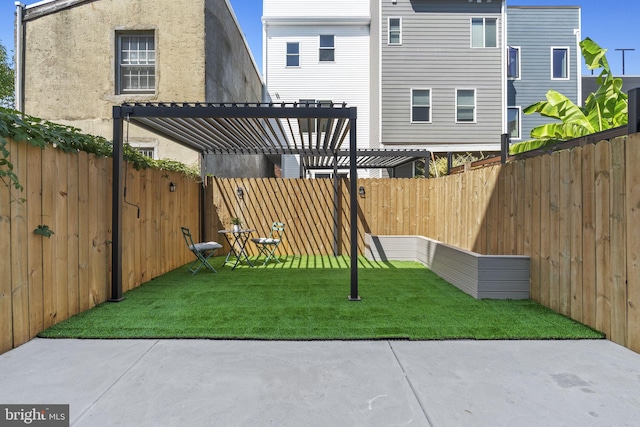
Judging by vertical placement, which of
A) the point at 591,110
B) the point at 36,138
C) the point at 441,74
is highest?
the point at 441,74

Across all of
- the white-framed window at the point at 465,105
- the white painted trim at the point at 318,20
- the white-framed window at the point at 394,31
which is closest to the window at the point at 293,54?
→ the white painted trim at the point at 318,20

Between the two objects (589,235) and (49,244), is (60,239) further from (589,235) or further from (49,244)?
(589,235)

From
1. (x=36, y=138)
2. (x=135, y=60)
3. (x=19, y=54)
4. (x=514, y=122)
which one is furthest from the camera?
(x=514, y=122)

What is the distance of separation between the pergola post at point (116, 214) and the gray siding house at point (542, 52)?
13.2 m

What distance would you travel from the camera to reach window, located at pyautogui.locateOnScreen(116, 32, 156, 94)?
27.9ft

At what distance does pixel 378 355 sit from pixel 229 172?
8310mm

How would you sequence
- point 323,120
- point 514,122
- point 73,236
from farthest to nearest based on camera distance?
point 514,122, point 323,120, point 73,236

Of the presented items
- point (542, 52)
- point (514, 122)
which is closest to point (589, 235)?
point (514, 122)

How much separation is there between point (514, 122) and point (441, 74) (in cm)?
355

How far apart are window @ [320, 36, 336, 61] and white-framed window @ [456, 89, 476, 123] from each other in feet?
16.0

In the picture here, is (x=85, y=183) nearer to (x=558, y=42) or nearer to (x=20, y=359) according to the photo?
(x=20, y=359)

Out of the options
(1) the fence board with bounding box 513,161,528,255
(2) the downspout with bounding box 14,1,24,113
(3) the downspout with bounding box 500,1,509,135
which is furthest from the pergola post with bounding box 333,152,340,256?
(2) the downspout with bounding box 14,1,24,113

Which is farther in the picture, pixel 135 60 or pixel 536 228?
pixel 135 60

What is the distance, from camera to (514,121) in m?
13.2
